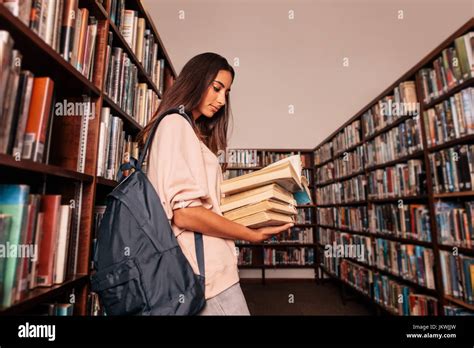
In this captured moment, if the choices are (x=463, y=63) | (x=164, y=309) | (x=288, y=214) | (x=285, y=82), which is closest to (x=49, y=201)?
(x=164, y=309)

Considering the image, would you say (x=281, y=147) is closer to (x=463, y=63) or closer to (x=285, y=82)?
(x=285, y=82)

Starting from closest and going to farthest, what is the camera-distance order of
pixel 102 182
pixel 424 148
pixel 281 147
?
pixel 102 182
pixel 424 148
pixel 281 147

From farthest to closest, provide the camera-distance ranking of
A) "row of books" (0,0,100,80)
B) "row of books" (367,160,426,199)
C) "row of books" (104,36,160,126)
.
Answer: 1. "row of books" (367,160,426,199)
2. "row of books" (104,36,160,126)
3. "row of books" (0,0,100,80)

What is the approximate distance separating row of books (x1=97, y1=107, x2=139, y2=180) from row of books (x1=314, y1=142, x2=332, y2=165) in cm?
297

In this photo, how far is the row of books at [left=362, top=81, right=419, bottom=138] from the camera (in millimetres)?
1942

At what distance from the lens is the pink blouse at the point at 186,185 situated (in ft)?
2.15

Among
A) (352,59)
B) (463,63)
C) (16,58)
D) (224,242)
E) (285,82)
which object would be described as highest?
(352,59)

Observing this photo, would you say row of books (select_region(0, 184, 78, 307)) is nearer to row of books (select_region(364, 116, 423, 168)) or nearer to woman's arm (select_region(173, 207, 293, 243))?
woman's arm (select_region(173, 207, 293, 243))

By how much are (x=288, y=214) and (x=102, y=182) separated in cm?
74

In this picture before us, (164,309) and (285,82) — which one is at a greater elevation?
(285,82)

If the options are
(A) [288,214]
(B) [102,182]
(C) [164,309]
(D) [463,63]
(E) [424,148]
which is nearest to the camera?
(C) [164,309]

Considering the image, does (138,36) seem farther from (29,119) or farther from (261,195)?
(261,195)

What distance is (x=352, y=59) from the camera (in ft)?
14.0

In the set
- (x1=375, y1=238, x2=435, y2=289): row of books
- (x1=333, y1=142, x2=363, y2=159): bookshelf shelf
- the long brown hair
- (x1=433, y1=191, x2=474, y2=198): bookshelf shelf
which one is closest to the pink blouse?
the long brown hair
